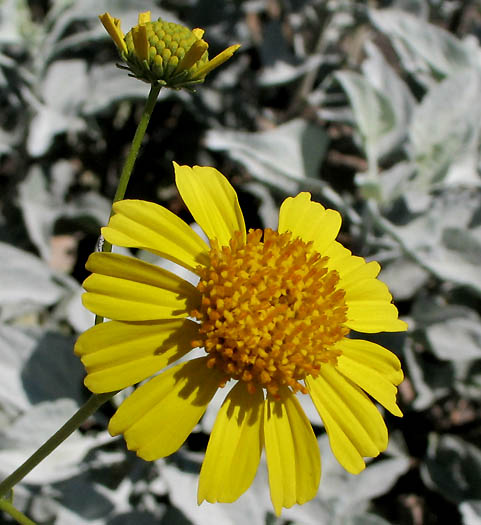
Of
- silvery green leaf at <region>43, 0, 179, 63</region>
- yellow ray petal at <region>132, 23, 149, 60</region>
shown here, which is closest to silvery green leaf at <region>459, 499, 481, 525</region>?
yellow ray petal at <region>132, 23, 149, 60</region>

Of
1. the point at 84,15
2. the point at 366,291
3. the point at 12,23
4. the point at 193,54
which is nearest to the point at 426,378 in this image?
the point at 366,291

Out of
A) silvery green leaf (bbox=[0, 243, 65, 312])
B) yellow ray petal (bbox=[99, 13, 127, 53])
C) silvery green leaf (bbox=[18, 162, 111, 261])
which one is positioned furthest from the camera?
silvery green leaf (bbox=[18, 162, 111, 261])

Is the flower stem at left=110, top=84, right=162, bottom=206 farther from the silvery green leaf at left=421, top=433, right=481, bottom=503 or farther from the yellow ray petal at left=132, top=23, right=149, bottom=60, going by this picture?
the silvery green leaf at left=421, top=433, right=481, bottom=503

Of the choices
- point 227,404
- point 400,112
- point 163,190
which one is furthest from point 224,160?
point 227,404

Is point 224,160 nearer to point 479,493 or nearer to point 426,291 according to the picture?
point 426,291

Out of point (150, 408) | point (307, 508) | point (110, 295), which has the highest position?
point (110, 295)
